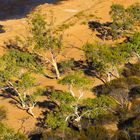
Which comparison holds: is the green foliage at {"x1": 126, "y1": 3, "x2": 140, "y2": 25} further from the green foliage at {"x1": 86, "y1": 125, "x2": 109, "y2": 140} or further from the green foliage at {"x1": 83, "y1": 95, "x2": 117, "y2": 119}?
the green foliage at {"x1": 86, "y1": 125, "x2": 109, "y2": 140}

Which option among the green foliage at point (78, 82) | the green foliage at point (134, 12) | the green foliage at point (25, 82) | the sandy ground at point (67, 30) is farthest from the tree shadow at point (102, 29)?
the green foliage at point (25, 82)

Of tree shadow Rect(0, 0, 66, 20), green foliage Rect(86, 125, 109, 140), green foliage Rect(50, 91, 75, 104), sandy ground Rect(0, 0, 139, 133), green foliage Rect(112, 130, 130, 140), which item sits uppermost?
green foliage Rect(50, 91, 75, 104)

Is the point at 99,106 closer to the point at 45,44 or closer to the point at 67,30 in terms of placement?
the point at 45,44

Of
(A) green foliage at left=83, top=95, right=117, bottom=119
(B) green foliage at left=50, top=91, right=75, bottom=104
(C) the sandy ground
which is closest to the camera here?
(A) green foliage at left=83, top=95, right=117, bottom=119

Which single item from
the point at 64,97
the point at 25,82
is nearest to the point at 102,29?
the point at 25,82

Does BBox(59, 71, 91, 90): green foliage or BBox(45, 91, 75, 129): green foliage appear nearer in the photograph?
BBox(45, 91, 75, 129): green foliage

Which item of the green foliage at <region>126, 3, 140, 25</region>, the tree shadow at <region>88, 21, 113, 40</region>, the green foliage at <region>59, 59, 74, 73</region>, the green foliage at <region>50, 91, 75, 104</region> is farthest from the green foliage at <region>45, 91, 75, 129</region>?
the green foliage at <region>126, 3, 140, 25</region>
